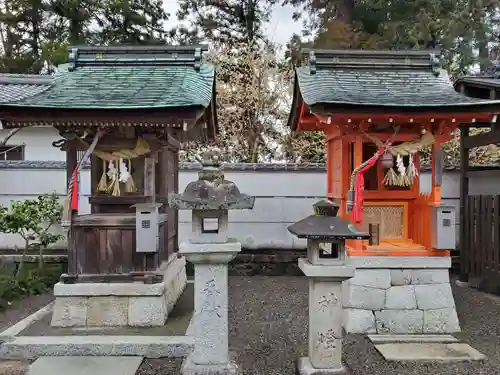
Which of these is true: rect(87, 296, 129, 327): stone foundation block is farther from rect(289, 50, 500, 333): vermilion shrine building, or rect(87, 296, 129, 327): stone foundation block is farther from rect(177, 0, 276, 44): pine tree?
rect(177, 0, 276, 44): pine tree

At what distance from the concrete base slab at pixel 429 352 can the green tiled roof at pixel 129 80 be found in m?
3.92

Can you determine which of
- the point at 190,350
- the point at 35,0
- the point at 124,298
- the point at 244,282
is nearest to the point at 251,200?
the point at 190,350

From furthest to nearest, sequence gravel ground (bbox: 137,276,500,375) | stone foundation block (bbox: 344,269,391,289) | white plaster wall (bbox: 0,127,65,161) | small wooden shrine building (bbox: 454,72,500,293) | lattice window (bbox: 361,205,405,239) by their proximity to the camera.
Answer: white plaster wall (bbox: 0,127,65,161) < small wooden shrine building (bbox: 454,72,500,293) < lattice window (bbox: 361,205,405,239) < stone foundation block (bbox: 344,269,391,289) < gravel ground (bbox: 137,276,500,375)

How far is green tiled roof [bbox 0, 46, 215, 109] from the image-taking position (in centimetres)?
566

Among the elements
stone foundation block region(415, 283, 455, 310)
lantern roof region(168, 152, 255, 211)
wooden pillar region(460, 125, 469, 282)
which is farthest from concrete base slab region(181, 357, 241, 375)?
wooden pillar region(460, 125, 469, 282)

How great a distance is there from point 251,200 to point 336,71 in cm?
348

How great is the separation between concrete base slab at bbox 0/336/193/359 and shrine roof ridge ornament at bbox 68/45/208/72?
4169 mm

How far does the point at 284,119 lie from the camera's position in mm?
14461

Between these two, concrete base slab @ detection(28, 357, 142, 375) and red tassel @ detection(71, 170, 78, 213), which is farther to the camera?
red tassel @ detection(71, 170, 78, 213)

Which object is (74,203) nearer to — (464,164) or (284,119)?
(464,164)

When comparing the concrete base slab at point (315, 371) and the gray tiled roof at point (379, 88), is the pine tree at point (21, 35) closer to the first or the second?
the gray tiled roof at point (379, 88)

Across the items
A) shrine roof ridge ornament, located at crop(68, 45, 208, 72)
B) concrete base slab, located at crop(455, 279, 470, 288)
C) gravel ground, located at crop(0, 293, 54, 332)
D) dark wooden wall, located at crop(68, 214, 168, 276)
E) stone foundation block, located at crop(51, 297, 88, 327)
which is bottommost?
gravel ground, located at crop(0, 293, 54, 332)

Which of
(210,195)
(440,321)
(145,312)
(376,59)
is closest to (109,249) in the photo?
(145,312)

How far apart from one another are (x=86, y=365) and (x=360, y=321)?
3610 mm
